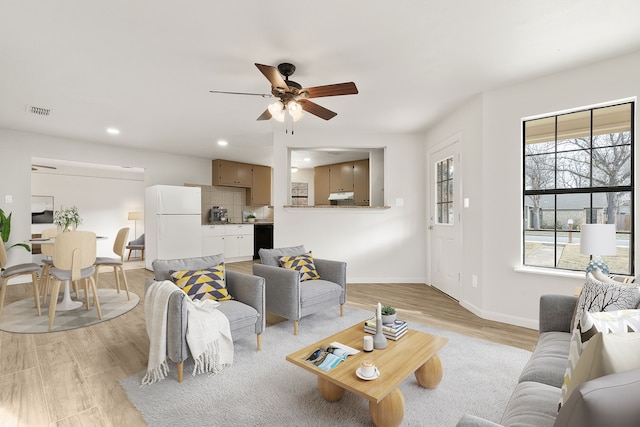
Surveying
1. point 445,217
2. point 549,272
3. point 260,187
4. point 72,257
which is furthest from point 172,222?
point 549,272

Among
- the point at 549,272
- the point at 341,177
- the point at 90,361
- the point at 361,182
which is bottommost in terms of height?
the point at 90,361

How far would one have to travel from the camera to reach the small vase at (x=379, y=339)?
1913 mm

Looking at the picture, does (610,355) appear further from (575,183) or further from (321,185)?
(321,185)

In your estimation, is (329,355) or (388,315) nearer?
(329,355)

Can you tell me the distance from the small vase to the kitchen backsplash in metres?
6.21

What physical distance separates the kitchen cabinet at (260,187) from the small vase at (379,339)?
6.42m

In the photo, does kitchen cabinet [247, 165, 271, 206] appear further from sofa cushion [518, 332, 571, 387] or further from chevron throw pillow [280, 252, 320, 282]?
sofa cushion [518, 332, 571, 387]

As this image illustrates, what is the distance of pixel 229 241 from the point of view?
7184mm

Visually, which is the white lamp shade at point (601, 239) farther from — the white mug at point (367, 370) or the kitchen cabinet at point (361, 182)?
the kitchen cabinet at point (361, 182)

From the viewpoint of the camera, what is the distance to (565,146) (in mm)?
3016

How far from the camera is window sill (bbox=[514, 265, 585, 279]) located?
286 cm

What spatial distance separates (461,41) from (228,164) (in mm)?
5969

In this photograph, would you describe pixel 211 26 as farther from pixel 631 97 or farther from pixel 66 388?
pixel 631 97

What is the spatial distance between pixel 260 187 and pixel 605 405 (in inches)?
307
